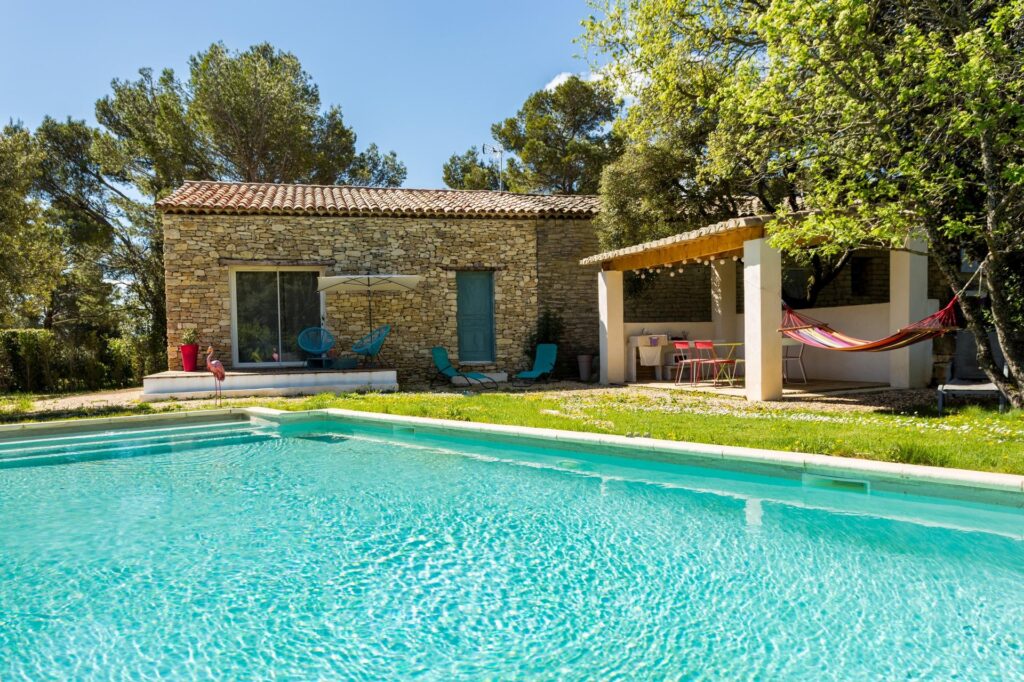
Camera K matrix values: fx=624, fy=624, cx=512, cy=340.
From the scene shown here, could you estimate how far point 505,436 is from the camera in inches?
252

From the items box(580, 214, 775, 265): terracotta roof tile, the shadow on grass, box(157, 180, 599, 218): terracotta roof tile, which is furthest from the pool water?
box(157, 180, 599, 218): terracotta roof tile

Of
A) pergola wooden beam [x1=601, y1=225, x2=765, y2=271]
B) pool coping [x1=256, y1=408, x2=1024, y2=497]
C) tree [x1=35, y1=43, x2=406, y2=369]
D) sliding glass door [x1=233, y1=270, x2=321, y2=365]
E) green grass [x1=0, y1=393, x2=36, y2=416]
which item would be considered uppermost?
tree [x1=35, y1=43, x2=406, y2=369]

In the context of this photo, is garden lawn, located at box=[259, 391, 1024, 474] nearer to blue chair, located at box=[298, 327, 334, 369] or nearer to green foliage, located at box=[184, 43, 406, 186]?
blue chair, located at box=[298, 327, 334, 369]

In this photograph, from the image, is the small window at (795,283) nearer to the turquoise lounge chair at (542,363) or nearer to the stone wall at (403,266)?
the stone wall at (403,266)

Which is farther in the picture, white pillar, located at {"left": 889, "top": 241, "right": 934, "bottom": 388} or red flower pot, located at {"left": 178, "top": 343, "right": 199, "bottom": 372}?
red flower pot, located at {"left": 178, "top": 343, "right": 199, "bottom": 372}

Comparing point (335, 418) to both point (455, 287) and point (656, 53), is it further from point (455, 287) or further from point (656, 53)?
point (656, 53)

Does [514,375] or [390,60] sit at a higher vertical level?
[390,60]

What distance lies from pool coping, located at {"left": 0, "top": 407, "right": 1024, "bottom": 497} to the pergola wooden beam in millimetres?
4302

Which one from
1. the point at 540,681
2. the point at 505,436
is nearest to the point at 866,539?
the point at 540,681

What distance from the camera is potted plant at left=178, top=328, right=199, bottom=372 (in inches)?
439

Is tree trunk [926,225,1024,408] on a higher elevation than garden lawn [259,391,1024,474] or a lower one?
higher

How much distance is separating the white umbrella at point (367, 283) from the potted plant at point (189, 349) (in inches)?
93.4

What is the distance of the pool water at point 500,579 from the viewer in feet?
8.30

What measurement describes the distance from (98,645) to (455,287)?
10.7 metres
